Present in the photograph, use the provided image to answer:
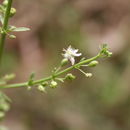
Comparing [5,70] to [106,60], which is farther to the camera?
[106,60]

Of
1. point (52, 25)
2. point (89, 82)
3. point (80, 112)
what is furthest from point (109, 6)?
point (80, 112)

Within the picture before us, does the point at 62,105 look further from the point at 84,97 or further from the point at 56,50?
the point at 56,50

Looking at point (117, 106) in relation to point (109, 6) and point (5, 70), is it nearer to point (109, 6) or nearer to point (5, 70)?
point (5, 70)

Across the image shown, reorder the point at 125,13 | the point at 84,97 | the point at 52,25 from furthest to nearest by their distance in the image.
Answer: the point at 125,13 < the point at 52,25 < the point at 84,97

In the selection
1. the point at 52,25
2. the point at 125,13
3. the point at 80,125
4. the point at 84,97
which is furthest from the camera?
the point at 125,13

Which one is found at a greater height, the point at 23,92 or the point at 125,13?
the point at 125,13

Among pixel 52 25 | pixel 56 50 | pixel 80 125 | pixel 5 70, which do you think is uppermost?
pixel 52 25
